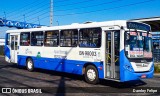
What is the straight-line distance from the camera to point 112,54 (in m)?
12.4

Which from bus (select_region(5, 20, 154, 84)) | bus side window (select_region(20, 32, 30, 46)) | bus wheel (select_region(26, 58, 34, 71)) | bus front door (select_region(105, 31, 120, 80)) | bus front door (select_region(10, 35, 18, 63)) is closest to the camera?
bus (select_region(5, 20, 154, 84))

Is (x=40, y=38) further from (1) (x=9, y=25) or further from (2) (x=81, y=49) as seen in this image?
(1) (x=9, y=25)

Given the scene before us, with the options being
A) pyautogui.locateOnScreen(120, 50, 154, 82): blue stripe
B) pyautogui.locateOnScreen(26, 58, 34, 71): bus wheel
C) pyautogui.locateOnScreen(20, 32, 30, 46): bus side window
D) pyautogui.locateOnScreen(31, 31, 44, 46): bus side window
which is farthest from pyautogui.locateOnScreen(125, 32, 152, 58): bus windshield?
pyautogui.locateOnScreen(20, 32, 30, 46): bus side window

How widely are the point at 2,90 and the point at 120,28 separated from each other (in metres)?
5.40

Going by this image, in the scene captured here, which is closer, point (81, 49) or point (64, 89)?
point (64, 89)

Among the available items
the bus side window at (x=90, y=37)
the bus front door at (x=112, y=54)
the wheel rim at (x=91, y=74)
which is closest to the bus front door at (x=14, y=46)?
the bus side window at (x=90, y=37)

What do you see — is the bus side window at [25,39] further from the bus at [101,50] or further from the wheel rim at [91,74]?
the wheel rim at [91,74]

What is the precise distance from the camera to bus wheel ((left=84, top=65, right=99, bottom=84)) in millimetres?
13148

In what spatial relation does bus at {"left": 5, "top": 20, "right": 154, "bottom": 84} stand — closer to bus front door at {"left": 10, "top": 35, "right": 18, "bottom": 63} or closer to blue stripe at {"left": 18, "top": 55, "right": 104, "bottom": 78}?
blue stripe at {"left": 18, "top": 55, "right": 104, "bottom": 78}

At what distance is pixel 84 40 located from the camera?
13.9 metres

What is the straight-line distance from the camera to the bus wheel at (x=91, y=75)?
13148 mm

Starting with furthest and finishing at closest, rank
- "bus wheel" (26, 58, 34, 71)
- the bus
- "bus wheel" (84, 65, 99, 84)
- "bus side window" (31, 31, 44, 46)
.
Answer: "bus wheel" (26, 58, 34, 71) < "bus side window" (31, 31, 44, 46) < "bus wheel" (84, 65, 99, 84) < the bus

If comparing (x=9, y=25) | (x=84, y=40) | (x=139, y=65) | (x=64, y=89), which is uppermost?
(x=9, y=25)

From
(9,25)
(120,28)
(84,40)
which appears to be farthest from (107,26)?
(9,25)
